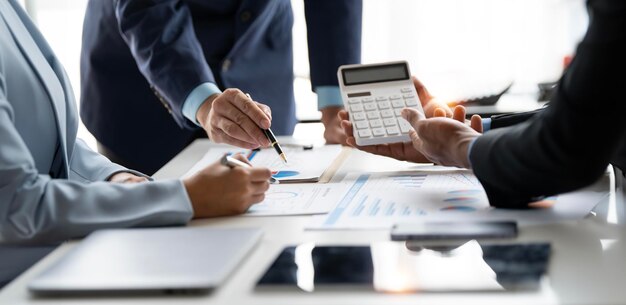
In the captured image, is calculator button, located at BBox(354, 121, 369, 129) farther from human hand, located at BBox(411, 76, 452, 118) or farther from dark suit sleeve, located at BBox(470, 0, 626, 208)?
dark suit sleeve, located at BBox(470, 0, 626, 208)

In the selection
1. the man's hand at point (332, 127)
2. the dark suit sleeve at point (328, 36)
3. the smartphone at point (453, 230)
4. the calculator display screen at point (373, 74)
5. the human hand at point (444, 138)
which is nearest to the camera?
the smartphone at point (453, 230)

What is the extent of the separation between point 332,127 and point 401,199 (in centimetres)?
60

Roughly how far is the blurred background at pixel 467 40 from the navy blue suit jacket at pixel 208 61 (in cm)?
97

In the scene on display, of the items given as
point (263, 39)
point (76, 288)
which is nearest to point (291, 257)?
point (76, 288)

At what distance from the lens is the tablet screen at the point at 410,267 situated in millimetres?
835

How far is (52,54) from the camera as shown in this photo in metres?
1.50

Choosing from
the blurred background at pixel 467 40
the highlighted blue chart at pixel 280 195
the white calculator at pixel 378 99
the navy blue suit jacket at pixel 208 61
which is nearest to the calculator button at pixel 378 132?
the white calculator at pixel 378 99

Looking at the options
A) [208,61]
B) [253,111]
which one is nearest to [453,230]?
[253,111]

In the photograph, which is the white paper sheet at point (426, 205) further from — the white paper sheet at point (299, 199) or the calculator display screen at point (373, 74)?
the calculator display screen at point (373, 74)

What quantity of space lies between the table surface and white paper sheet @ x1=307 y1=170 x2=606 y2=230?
0.03 meters

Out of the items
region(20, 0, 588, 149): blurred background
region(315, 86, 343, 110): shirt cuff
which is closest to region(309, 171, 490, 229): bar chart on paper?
region(315, 86, 343, 110): shirt cuff

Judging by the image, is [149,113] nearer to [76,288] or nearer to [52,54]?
[52,54]

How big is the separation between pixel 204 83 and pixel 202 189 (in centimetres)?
54

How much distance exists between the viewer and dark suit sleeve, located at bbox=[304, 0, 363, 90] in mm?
1891
